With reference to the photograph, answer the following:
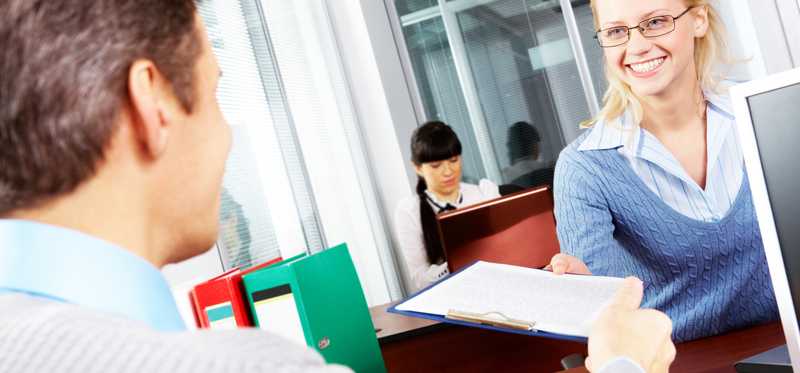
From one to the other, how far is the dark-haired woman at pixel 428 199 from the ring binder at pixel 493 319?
2789mm

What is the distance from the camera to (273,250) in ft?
11.7

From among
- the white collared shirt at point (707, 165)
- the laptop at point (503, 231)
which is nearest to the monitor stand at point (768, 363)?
the white collared shirt at point (707, 165)

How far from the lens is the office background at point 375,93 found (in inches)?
142

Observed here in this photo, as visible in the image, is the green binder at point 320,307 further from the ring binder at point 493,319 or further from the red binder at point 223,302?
the ring binder at point 493,319

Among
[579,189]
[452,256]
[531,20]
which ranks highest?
[531,20]

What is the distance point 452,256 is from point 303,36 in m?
2.61

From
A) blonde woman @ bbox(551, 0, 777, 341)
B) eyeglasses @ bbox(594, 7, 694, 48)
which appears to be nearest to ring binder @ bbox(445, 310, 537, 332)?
blonde woman @ bbox(551, 0, 777, 341)

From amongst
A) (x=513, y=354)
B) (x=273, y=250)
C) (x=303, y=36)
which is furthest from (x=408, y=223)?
(x=513, y=354)

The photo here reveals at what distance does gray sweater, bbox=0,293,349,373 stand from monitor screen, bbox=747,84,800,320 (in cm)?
64

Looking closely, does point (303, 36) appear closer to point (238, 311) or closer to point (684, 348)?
point (238, 311)

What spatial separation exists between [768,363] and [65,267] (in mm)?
983

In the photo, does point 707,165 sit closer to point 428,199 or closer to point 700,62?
point 700,62

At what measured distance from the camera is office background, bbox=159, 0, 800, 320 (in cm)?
361

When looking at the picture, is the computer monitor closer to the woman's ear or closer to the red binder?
the woman's ear
